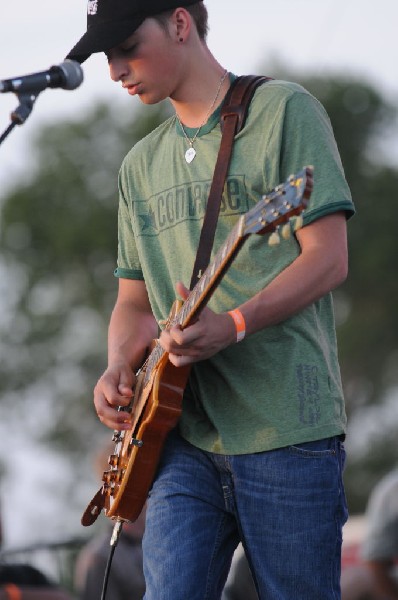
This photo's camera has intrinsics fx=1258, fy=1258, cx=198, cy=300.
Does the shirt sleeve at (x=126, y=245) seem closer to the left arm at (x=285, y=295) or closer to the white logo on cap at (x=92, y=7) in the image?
the white logo on cap at (x=92, y=7)

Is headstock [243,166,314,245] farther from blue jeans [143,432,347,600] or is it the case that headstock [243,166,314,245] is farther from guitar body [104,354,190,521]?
blue jeans [143,432,347,600]

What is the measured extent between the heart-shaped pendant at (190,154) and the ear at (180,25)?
0.33 meters

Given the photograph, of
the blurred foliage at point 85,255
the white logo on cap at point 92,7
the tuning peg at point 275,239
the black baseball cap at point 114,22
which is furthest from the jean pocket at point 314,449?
the blurred foliage at point 85,255

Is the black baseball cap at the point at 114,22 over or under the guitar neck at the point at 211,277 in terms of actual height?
over

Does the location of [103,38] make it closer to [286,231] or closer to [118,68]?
[118,68]

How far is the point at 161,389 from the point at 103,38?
1077 millimetres

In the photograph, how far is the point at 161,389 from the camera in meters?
3.66

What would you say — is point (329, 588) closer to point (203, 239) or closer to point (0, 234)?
point (203, 239)

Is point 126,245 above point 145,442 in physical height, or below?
above

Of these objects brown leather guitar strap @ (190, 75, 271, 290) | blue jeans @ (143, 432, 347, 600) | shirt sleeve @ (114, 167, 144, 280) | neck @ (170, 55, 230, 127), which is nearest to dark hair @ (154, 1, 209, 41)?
neck @ (170, 55, 230, 127)

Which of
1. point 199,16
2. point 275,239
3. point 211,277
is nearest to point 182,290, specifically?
point 211,277

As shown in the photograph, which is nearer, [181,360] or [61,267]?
[181,360]

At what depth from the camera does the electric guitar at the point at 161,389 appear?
10.5ft

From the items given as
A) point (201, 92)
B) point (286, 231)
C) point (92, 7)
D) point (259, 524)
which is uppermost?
point (92, 7)
